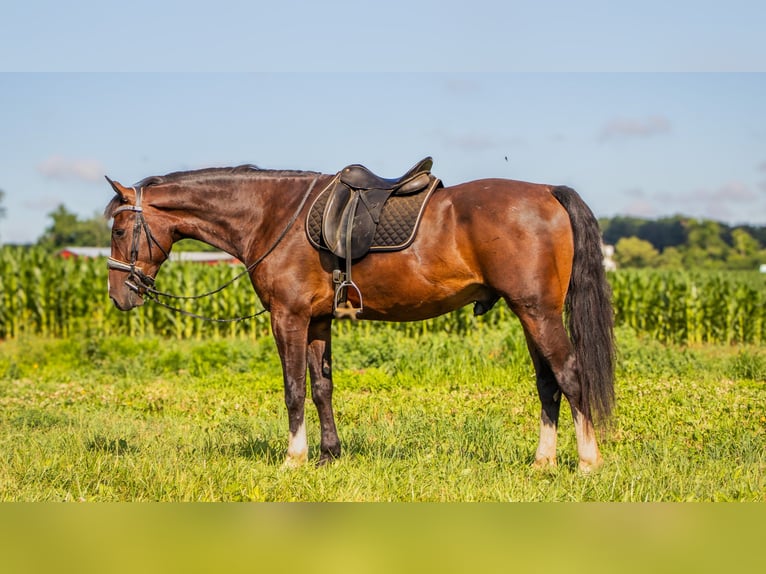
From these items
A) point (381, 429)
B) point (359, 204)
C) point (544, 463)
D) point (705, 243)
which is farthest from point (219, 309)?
point (705, 243)

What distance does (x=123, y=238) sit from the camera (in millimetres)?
7195

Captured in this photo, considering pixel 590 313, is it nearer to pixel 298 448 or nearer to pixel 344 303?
pixel 344 303

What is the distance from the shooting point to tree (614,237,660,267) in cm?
6662

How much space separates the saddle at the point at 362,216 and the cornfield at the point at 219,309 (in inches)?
437

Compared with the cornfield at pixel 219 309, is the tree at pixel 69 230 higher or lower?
higher

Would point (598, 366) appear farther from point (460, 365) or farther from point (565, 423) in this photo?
point (460, 365)

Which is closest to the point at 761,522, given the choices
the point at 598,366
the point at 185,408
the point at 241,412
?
the point at 598,366

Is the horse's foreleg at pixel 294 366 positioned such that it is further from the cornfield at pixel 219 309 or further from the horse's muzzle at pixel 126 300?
the cornfield at pixel 219 309

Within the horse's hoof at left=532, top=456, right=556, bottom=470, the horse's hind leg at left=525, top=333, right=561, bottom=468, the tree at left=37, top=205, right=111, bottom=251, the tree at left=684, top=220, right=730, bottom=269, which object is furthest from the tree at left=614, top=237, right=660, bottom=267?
the horse's hoof at left=532, top=456, right=556, bottom=470

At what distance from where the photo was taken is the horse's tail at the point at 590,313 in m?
6.56

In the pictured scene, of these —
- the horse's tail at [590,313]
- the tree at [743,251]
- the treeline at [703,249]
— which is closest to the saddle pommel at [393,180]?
the horse's tail at [590,313]

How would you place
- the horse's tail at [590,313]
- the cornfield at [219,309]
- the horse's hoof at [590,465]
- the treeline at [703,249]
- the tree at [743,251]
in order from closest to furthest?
the horse's hoof at [590,465] → the horse's tail at [590,313] → the cornfield at [219,309] → the tree at [743,251] → the treeline at [703,249]

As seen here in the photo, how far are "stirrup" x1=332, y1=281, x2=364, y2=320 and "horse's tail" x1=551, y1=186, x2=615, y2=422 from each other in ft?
5.90


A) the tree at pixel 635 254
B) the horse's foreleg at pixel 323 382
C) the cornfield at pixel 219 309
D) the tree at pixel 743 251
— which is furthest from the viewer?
the tree at pixel 635 254
